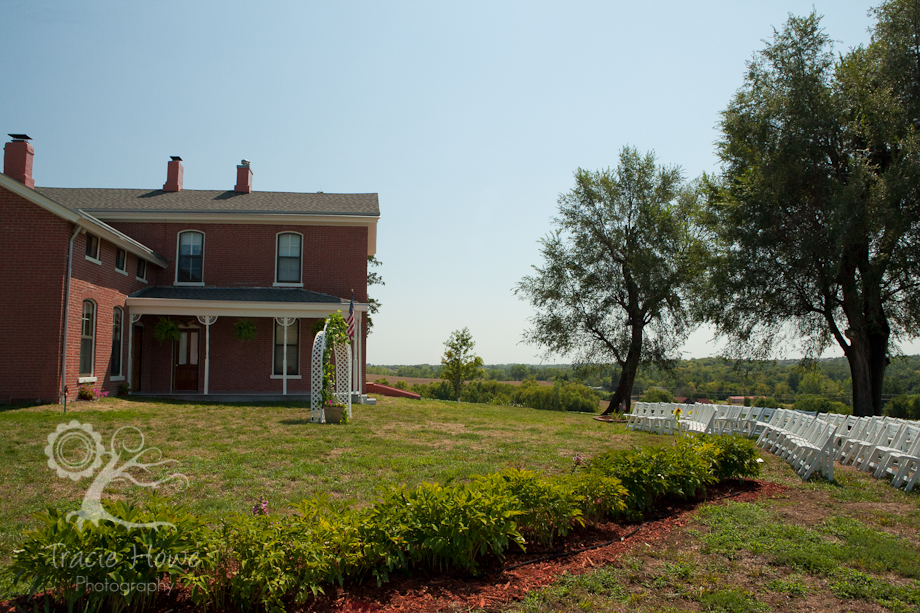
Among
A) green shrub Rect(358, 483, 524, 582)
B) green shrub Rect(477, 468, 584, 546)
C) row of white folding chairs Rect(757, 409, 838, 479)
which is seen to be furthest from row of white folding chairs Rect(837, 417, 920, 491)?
green shrub Rect(358, 483, 524, 582)

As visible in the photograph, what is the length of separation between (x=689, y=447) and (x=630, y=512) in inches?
78.8

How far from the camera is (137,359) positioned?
1908 centimetres

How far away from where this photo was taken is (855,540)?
5.26 m

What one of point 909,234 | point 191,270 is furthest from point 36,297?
point 909,234

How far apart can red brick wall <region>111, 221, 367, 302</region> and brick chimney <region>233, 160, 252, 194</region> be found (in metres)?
3.35

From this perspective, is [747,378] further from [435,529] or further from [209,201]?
[209,201]

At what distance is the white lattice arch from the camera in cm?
1386

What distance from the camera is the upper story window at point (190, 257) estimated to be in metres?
20.5

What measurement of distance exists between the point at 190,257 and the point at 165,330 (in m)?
3.18

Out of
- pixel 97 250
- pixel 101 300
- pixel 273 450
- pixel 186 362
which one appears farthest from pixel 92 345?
pixel 273 450

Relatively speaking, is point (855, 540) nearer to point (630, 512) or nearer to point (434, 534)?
point (630, 512)

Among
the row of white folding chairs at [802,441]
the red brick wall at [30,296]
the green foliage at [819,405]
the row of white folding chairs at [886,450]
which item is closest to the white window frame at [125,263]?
the red brick wall at [30,296]

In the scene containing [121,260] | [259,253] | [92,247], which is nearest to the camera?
[92,247]

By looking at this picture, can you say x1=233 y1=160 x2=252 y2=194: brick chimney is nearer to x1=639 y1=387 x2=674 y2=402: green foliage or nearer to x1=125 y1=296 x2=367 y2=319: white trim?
x1=125 y1=296 x2=367 y2=319: white trim
